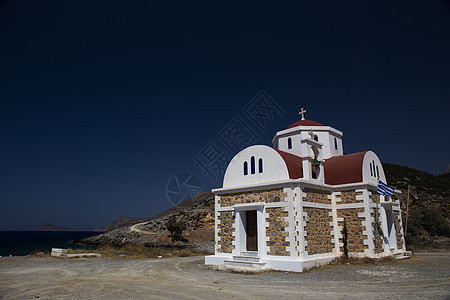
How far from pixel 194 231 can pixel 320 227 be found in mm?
32629

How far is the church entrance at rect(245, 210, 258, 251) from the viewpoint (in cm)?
1516

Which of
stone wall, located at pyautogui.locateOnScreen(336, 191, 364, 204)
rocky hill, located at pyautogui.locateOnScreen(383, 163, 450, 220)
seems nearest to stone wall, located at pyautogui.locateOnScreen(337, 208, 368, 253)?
stone wall, located at pyautogui.locateOnScreen(336, 191, 364, 204)

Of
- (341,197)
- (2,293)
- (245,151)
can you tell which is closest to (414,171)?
(341,197)

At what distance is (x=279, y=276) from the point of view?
1158cm

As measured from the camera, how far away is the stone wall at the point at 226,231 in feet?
50.4

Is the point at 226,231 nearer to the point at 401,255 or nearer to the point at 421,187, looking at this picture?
the point at 401,255

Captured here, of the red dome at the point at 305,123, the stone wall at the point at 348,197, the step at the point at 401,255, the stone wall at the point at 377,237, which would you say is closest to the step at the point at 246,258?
the stone wall at the point at 348,197

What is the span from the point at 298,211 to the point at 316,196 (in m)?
2.00

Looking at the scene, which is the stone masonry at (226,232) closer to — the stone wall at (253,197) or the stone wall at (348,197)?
the stone wall at (253,197)

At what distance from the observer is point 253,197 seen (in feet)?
49.2

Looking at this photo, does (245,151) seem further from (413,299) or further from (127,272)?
(413,299)

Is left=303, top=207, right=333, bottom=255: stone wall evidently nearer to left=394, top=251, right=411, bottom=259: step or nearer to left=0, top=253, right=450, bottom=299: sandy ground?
left=0, top=253, right=450, bottom=299: sandy ground

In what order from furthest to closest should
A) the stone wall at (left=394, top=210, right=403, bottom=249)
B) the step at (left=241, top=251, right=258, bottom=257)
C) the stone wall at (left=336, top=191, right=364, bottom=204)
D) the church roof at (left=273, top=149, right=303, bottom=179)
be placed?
1. the stone wall at (left=394, top=210, right=403, bottom=249)
2. the stone wall at (left=336, top=191, right=364, bottom=204)
3. the church roof at (left=273, top=149, right=303, bottom=179)
4. the step at (left=241, top=251, right=258, bottom=257)

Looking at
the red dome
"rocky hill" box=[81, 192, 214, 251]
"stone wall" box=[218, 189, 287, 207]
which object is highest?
the red dome
